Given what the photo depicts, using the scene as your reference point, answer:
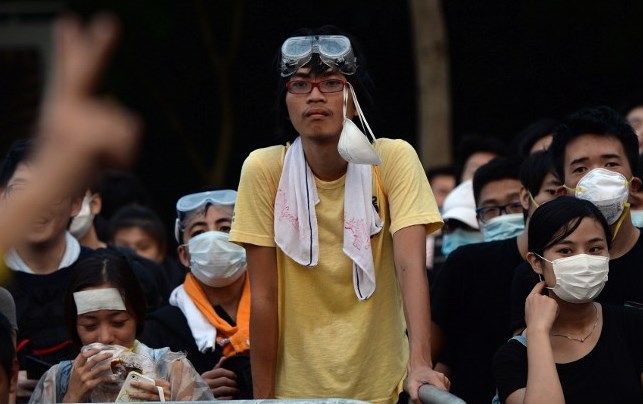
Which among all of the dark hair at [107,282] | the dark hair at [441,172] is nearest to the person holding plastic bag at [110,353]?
the dark hair at [107,282]

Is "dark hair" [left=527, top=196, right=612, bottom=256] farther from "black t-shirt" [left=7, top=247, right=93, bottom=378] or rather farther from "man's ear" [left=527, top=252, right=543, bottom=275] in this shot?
"black t-shirt" [left=7, top=247, right=93, bottom=378]

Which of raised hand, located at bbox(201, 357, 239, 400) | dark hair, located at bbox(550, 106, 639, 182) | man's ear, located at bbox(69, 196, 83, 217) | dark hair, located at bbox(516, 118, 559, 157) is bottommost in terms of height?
raised hand, located at bbox(201, 357, 239, 400)

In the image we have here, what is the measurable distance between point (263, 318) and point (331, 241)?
13.5 inches

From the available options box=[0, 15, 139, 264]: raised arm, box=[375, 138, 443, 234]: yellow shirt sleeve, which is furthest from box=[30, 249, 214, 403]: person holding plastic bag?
box=[0, 15, 139, 264]: raised arm

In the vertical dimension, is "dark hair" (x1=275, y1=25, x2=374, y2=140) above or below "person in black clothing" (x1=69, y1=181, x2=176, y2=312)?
above

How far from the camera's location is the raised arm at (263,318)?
457cm

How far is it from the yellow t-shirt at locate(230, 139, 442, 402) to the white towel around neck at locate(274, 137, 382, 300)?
0.04 meters

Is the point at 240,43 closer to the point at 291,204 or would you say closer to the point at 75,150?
the point at 291,204

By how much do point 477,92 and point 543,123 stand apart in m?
4.89

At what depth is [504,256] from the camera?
17.4 ft

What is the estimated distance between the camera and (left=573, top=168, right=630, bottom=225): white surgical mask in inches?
193

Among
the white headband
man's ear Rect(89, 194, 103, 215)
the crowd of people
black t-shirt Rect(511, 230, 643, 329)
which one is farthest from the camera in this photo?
man's ear Rect(89, 194, 103, 215)

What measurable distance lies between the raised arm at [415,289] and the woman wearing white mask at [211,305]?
1009 mm

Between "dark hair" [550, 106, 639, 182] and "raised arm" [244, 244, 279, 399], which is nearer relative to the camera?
"raised arm" [244, 244, 279, 399]
